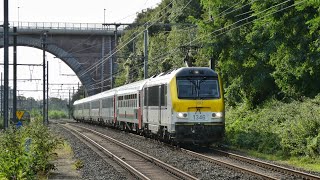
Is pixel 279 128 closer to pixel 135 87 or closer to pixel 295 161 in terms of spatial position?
pixel 295 161

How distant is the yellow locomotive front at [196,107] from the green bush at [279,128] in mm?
2129

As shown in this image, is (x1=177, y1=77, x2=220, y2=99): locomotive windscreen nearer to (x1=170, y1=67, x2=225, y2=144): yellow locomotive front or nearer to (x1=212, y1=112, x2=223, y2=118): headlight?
(x1=170, y1=67, x2=225, y2=144): yellow locomotive front

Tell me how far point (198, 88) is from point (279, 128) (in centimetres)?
368

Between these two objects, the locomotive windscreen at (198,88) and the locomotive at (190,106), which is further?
the locomotive windscreen at (198,88)

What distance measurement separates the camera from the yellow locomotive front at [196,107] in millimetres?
21297

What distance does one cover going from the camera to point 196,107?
70.5 ft

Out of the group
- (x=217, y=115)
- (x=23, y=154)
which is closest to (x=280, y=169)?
(x=217, y=115)

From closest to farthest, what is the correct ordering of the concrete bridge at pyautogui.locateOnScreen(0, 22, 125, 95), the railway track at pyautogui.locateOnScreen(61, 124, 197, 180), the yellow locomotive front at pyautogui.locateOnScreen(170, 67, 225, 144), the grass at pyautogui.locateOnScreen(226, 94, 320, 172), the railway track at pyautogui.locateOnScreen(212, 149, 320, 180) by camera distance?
the railway track at pyautogui.locateOnScreen(212, 149, 320, 180)
the railway track at pyautogui.locateOnScreen(61, 124, 197, 180)
the grass at pyautogui.locateOnScreen(226, 94, 320, 172)
the yellow locomotive front at pyautogui.locateOnScreen(170, 67, 225, 144)
the concrete bridge at pyautogui.locateOnScreen(0, 22, 125, 95)

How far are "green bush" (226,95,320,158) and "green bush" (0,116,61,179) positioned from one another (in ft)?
26.9

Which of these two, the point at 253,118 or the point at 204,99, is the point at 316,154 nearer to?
the point at 204,99

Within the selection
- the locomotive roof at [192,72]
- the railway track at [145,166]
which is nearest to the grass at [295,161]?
the locomotive roof at [192,72]

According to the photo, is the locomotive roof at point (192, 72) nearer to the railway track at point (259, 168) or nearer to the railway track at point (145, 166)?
the railway track at point (259, 168)

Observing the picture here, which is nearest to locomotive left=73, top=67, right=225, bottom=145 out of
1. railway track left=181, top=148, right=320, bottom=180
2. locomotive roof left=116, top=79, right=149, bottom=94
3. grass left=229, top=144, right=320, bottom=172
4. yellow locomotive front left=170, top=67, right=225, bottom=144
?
yellow locomotive front left=170, top=67, right=225, bottom=144

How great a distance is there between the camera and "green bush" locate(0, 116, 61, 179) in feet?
39.4
